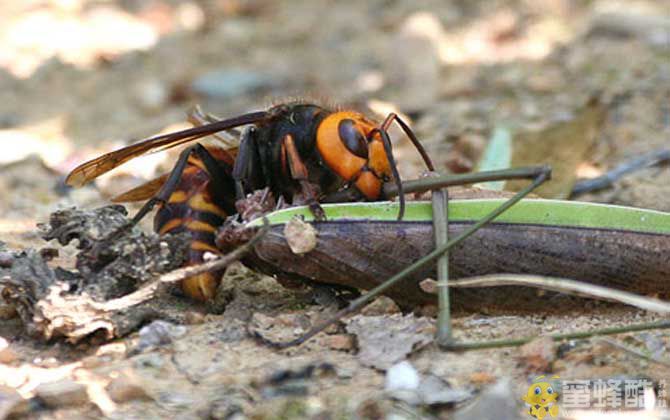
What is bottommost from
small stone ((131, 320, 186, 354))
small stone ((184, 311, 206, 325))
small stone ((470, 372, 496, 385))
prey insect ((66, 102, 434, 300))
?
small stone ((470, 372, 496, 385))

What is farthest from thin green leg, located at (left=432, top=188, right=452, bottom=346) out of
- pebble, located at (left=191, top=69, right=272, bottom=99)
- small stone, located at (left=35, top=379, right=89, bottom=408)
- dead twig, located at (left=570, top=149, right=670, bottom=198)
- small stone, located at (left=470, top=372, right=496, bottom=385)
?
pebble, located at (left=191, top=69, right=272, bottom=99)

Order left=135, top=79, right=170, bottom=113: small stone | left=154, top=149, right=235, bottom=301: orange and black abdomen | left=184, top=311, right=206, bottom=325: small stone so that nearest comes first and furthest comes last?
1. left=184, top=311, right=206, bottom=325: small stone
2. left=154, top=149, right=235, bottom=301: orange and black abdomen
3. left=135, top=79, right=170, bottom=113: small stone

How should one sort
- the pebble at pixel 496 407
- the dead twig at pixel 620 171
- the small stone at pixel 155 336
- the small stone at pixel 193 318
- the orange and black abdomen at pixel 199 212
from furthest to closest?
the dead twig at pixel 620 171 < the orange and black abdomen at pixel 199 212 < the small stone at pixel 193 318 < the small stone at pixel 155 336 < the pebble at pixel 496 407

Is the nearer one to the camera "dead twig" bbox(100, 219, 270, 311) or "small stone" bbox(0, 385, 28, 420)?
"small stone" bbox(0, 385, 28, 420)

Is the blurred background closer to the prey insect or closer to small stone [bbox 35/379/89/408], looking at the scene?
the prey insect

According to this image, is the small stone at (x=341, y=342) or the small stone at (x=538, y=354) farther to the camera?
the small stone at (x=341, y=342)

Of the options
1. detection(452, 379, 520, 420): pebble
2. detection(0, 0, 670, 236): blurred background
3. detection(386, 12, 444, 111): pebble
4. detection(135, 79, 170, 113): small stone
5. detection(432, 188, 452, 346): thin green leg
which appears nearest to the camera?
detection(452, 379, 520, 420): pebble

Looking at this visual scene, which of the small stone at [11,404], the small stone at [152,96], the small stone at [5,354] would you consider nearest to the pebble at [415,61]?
the small stone at [152,96]

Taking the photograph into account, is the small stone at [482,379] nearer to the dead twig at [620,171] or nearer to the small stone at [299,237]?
the small stone at [299,237]
